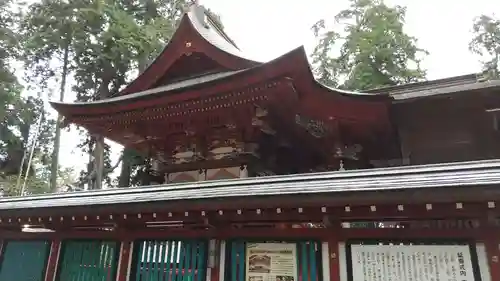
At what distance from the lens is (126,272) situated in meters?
5.18

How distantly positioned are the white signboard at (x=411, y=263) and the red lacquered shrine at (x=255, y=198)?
0.4 inches

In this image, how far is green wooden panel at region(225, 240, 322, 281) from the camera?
14.0ft

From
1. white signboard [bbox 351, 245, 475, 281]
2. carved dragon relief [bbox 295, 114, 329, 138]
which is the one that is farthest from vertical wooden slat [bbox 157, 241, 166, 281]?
carved dragon relief [bbox 295, 114, 329, 138]

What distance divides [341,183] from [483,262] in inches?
61.7

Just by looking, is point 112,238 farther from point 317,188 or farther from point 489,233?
point 489,233

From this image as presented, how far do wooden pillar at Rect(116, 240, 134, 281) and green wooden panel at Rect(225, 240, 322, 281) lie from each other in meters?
1.54

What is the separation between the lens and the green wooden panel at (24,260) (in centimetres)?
593

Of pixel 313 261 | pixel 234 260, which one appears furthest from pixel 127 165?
pixel 313 261

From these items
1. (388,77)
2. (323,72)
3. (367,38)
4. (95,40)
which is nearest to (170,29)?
(95,40)

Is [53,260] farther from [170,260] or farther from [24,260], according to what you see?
[170,260]

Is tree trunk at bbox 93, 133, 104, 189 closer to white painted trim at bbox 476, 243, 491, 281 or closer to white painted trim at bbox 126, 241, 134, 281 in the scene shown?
white painted trim at bbox 126, 241, 134, 281

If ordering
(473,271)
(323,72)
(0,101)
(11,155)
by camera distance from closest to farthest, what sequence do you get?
1. (473,271)
2. (0,101)
3. (323,72)
4. (11,155)

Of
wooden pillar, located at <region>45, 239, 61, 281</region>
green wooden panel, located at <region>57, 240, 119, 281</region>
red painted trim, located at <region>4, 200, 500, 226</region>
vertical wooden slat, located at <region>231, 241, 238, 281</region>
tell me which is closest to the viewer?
red painted trim, located at <region>4, 200, 500, 226</region>

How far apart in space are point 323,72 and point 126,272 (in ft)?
41.4
